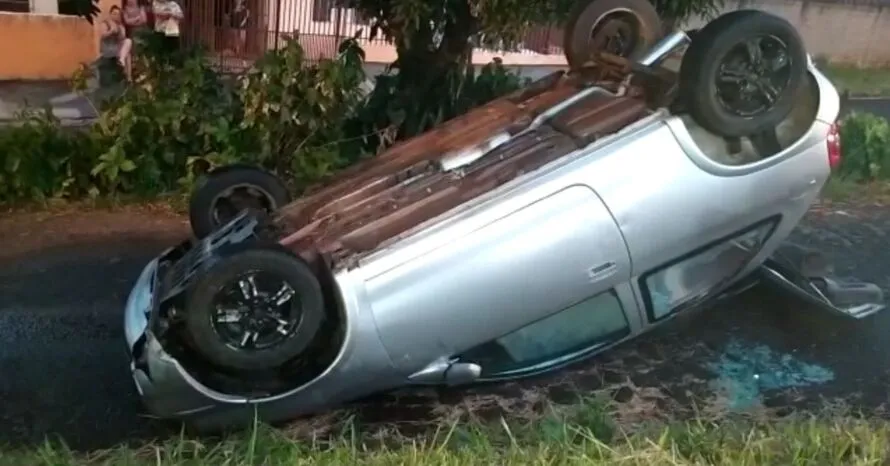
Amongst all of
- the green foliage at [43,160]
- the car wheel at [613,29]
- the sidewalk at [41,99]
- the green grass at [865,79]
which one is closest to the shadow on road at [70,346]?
the green foliage at [43,160]

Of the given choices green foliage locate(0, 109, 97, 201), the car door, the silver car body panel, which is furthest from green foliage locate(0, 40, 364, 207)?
the car door

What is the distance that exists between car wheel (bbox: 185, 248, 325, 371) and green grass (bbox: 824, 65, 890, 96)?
1262cm

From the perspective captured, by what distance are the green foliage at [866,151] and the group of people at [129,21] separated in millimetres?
7513

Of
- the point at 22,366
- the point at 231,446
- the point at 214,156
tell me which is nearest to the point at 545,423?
the point at 231,446

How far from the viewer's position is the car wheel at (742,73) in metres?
4.45

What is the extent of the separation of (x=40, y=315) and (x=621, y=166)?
3525 mm

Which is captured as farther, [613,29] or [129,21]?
[129,21]

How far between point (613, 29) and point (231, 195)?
245cm

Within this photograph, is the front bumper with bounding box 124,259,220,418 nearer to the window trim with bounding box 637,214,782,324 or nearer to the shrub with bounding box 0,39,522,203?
the window trim with bounding box 637,214,782,324

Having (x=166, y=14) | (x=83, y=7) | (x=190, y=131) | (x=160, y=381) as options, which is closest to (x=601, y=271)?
(x=160, y=381)

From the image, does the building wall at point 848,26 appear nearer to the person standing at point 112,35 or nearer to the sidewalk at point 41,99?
the person standing at point 112,35

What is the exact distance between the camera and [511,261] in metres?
4.26

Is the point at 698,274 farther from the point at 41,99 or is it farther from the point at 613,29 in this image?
the point at 41,99

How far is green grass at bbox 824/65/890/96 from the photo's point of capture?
15.6m
